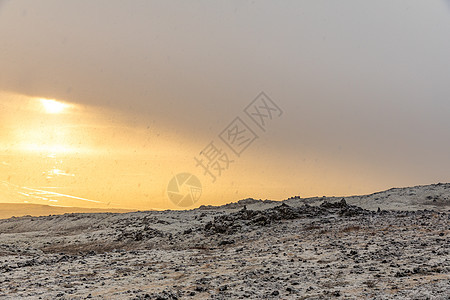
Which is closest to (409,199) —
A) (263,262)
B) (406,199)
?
(406,199)

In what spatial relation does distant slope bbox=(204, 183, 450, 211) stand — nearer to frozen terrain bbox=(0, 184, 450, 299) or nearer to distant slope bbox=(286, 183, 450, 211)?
distant slope bbox=(286, 183, 450, 211)

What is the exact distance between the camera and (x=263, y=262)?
11.3 m

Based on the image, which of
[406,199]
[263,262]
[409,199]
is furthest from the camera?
[406,199]

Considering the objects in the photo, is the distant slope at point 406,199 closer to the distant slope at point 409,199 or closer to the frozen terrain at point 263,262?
the distant slope at point 409,199

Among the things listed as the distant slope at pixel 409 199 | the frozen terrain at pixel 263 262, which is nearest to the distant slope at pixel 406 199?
the distant slope at pixel 409 199

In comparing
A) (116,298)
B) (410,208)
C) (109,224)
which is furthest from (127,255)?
(410,208)

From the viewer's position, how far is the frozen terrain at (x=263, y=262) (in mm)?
8641

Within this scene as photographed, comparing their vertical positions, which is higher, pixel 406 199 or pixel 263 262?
pixel 406 199

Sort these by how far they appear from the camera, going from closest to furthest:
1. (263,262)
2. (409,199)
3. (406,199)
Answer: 1. (263,262)
2. (409,199)
3. (406,199)

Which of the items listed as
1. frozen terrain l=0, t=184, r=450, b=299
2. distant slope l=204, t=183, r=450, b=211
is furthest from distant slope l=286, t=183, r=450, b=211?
frozen terrain l=0, t=184, r=450, b=299

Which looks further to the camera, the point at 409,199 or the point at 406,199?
the point at 406,199

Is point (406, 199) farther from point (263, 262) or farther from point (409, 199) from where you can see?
point (263, 262)

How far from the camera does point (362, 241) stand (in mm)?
12680

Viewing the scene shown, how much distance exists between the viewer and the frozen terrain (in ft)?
28.3
